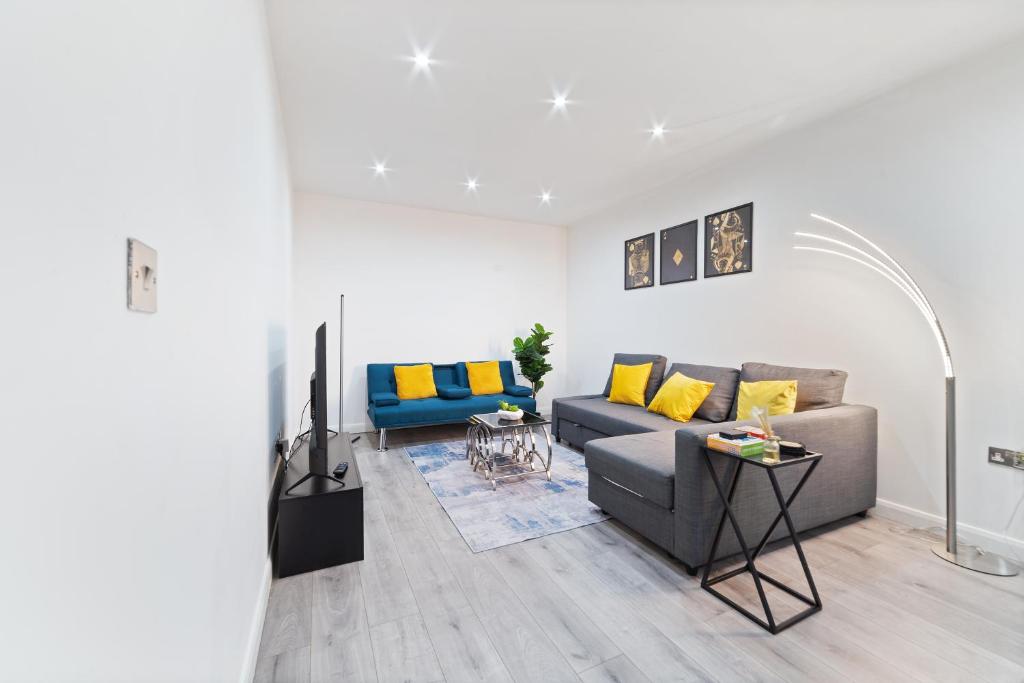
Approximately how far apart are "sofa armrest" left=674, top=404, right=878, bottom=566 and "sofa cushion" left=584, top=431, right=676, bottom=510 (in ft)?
0.29

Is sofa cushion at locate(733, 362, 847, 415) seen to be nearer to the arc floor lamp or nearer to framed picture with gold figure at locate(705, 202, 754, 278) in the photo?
the arc floor lamp

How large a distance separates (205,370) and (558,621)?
5.31 ft

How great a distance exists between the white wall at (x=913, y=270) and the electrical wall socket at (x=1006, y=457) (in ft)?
0.14

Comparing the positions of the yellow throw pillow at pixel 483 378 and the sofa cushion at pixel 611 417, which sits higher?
the yellow throw pillow at pixel 483 378

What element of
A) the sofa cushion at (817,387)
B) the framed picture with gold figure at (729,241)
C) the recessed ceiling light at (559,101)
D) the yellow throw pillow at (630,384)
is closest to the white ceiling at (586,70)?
the recessed ceiling light at (559,101)

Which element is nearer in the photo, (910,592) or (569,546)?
(910,592)

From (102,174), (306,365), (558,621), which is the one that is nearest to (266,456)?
(558,621)

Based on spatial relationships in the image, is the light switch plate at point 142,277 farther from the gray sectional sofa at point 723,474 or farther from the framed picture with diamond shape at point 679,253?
the framed picture with diamond shape at point 679,253

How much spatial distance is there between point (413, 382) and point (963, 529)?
4543mm

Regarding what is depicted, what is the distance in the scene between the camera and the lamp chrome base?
2.16m

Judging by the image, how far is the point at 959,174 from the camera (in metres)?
2.51

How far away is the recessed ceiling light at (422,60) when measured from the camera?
8.01 ft

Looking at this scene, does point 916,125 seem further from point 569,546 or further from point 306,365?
point 306,365

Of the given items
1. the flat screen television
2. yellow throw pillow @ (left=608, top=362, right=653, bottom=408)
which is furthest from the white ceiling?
yellow throw pillow @ (left=608, top=362, right=653, bottom=408)
